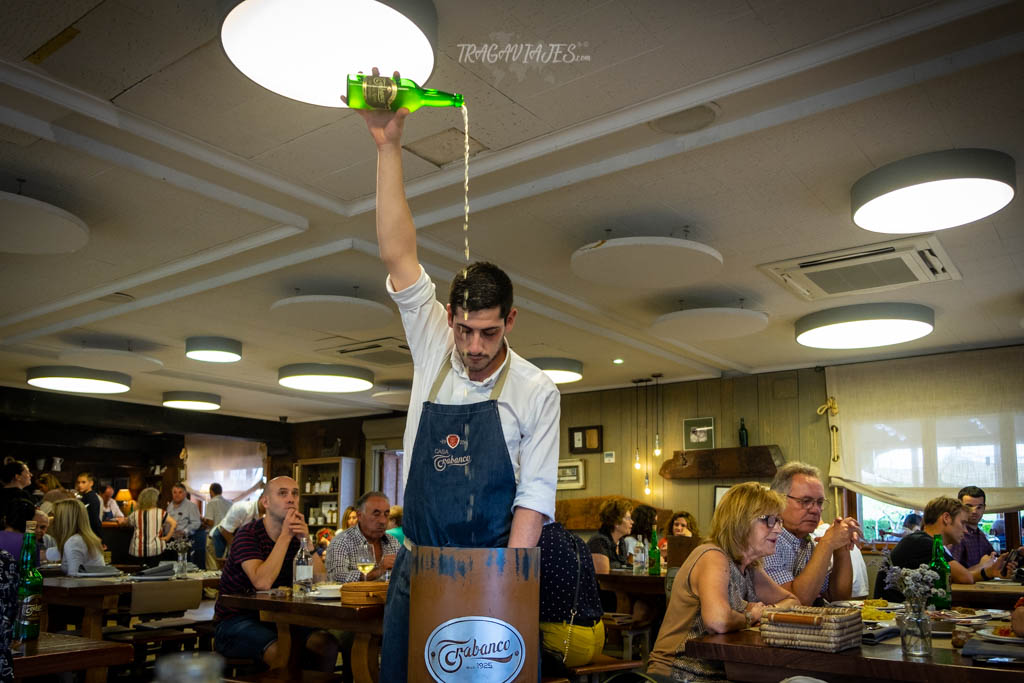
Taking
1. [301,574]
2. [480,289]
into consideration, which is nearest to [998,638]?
[480,289]

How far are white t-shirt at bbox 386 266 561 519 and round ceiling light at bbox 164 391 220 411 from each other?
34.4 feet

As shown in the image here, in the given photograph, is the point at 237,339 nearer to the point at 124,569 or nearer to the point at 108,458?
the point at 124,569

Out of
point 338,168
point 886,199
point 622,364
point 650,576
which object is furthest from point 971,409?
point 338,168

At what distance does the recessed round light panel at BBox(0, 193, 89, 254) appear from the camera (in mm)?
4305

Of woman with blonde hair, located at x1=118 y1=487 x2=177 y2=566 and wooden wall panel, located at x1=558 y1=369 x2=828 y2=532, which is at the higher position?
wooden wall panel, located at x1=558 y1=369 x2=828 y2=532

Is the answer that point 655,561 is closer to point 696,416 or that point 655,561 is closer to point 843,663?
point 696,416

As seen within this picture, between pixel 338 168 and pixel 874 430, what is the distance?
6891 mm

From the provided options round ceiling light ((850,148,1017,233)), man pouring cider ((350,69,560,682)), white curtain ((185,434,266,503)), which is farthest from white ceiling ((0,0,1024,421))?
white curtain ((185,434,266,503))

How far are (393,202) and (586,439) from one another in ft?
31.3

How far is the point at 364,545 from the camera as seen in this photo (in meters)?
5.14

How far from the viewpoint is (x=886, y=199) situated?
428 centimetres

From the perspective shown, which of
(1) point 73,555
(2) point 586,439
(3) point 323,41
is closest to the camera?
(3) point 323,41

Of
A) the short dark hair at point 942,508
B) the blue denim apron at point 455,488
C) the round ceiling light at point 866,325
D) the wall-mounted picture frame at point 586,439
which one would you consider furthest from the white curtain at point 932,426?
the blue denim apron at point 455,488

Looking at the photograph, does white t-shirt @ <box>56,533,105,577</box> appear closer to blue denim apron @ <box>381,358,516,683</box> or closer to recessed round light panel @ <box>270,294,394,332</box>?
recessed round light panel @ <box>270,294,394,332</box>
